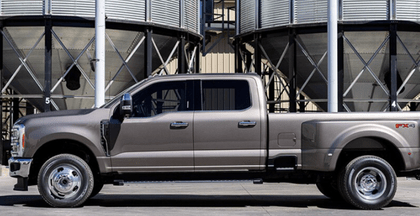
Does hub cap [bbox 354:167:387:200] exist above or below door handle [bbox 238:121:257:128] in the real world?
below

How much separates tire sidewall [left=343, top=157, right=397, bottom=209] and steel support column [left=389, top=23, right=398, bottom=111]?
12331 mm

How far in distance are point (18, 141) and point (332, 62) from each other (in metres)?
9.11

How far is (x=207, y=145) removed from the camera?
1040cm

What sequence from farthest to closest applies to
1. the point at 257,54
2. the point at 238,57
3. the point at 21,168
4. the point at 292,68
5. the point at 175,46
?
the point at 238,57 < the point at 257,54 < the point at 175,46 < the point at 292,68 < the point at 21,168

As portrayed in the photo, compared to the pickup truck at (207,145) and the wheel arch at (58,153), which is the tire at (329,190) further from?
the wheel arch at (58,153)

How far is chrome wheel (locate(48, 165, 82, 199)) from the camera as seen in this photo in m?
10.5

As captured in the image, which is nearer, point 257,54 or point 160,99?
point 160,99

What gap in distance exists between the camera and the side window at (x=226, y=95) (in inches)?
418

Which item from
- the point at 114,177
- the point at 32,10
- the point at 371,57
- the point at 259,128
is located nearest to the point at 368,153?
the point at 259,128

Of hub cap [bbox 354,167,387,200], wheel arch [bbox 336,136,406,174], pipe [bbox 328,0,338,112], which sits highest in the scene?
pipe [bbox 328,0,338,112]

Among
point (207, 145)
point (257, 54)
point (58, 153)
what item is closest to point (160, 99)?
point (207, 145)

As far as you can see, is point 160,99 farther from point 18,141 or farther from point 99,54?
point 99,54

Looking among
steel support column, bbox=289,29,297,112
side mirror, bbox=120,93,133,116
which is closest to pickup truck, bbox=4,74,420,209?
side mirror, bbox=120,93,133,116

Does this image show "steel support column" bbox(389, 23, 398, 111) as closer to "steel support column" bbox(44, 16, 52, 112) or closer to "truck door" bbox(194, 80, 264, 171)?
"steel support column" bbox(44, 16, 52, 112)
